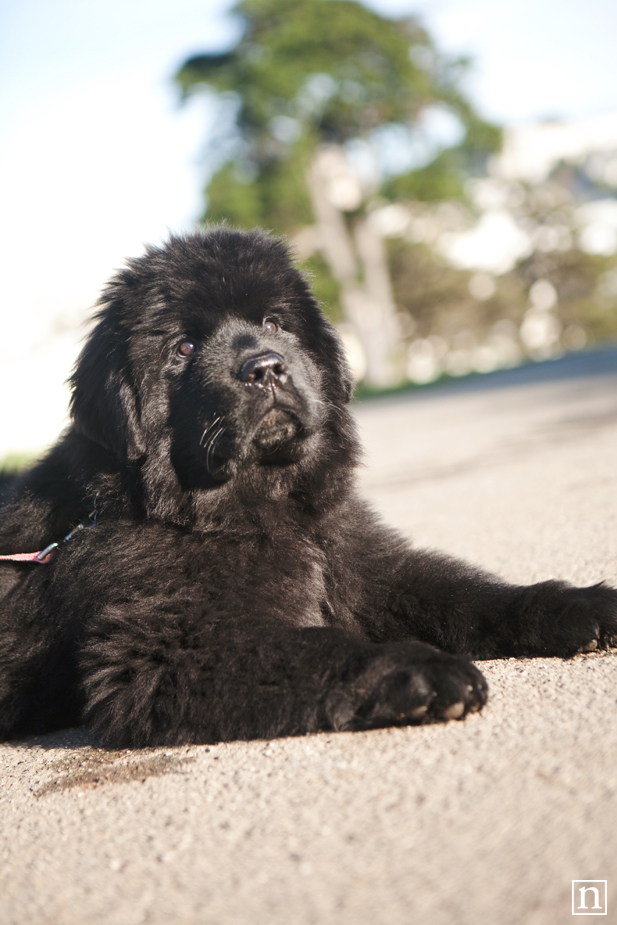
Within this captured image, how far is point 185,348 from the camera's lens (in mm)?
2855

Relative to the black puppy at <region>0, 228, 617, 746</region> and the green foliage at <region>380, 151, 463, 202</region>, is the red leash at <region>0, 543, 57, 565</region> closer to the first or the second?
the black puppy at <region>0, 228, 617, 746</region>

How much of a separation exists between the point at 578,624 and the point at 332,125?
26.1m

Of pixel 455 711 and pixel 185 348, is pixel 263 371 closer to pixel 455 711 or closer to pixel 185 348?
pixel 185 348

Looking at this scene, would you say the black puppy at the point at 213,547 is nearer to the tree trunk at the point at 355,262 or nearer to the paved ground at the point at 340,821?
the paved ground at the point at 340,821

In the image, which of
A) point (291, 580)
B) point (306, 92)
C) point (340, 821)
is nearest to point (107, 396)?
point (291, 580)

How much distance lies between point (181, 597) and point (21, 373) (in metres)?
19.2

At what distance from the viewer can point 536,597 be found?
8.59 feet

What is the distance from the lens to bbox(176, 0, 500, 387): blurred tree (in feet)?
80.4

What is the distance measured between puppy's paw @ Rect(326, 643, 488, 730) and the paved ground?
0.04 m

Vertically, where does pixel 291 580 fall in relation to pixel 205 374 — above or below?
below

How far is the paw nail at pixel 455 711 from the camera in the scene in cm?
207

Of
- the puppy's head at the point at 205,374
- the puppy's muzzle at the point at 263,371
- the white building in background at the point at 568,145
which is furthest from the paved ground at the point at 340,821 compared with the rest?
the white building in background at the point at 568,145

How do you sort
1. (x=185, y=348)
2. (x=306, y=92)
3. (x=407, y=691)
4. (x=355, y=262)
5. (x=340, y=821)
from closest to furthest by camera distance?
(x=340, y=821) → (x=407, y=691) → (x=185, y=348) → (x=306, y=92) → (x=355, y=262)

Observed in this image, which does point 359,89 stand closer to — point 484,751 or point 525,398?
point 525,398
